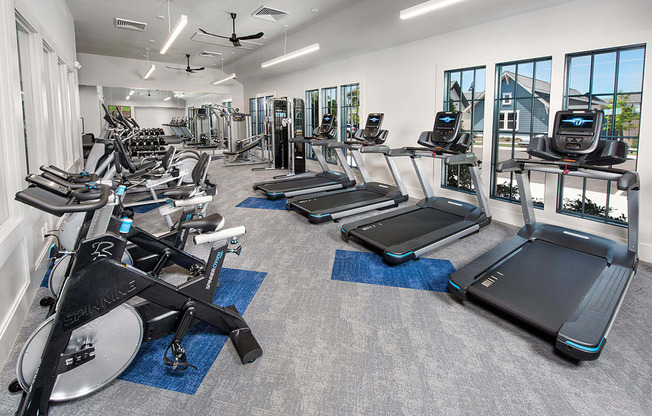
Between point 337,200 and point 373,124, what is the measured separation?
54.1 inches

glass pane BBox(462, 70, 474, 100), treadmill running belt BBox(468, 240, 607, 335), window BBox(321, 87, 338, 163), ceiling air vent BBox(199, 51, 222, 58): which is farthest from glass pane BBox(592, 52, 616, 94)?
ceiling air vent BBox(199, 51, 222, 58)

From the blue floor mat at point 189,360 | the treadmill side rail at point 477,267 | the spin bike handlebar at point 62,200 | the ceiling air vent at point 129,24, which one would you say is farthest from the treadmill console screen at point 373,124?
the ceiling air vent at point 129,24

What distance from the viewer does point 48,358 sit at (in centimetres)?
156

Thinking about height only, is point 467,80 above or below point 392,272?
above

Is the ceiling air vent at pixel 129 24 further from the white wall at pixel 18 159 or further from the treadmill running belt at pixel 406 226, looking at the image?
the treadmill running belt at pixel 406 226

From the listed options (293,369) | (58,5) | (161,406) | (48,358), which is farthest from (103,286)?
(58,5)

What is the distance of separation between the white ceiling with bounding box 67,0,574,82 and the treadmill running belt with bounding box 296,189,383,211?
278 cm

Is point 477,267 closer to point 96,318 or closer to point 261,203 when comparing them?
point 96,318

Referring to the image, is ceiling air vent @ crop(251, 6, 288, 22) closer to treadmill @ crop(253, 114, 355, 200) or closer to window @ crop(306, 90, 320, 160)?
treadmill @ crop(253, 114, 355, 200)

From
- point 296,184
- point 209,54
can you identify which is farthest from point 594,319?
point 209,54

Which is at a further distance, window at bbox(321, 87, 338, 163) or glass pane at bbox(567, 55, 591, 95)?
window at bbox(321, 87, 338, 163)

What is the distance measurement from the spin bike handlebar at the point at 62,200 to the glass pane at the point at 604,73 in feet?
15.7

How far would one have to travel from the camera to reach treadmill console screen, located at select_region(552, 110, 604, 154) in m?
2.94

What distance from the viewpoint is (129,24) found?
293 inches
